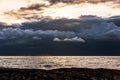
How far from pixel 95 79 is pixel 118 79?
2.79m

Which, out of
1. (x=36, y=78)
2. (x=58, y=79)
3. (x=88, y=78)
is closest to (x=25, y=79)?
(x=36, y=78)

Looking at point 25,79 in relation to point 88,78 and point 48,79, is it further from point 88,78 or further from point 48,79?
point 88,78

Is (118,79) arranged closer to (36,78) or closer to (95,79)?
(95,79)

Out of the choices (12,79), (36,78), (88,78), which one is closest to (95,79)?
(88,78)

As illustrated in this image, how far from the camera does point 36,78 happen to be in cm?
2948

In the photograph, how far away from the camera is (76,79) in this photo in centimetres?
2923

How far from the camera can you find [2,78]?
29.5 metres

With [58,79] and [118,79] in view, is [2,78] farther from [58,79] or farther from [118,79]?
[118,79]

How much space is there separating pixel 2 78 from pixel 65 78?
607cm

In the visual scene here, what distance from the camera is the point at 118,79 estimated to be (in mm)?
30422

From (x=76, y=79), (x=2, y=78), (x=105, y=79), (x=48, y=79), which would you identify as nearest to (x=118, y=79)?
(x=105, y=79)

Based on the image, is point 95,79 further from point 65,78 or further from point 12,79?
point 12,79

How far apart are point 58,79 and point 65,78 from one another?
1.34m

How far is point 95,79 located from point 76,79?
1.80 metres
